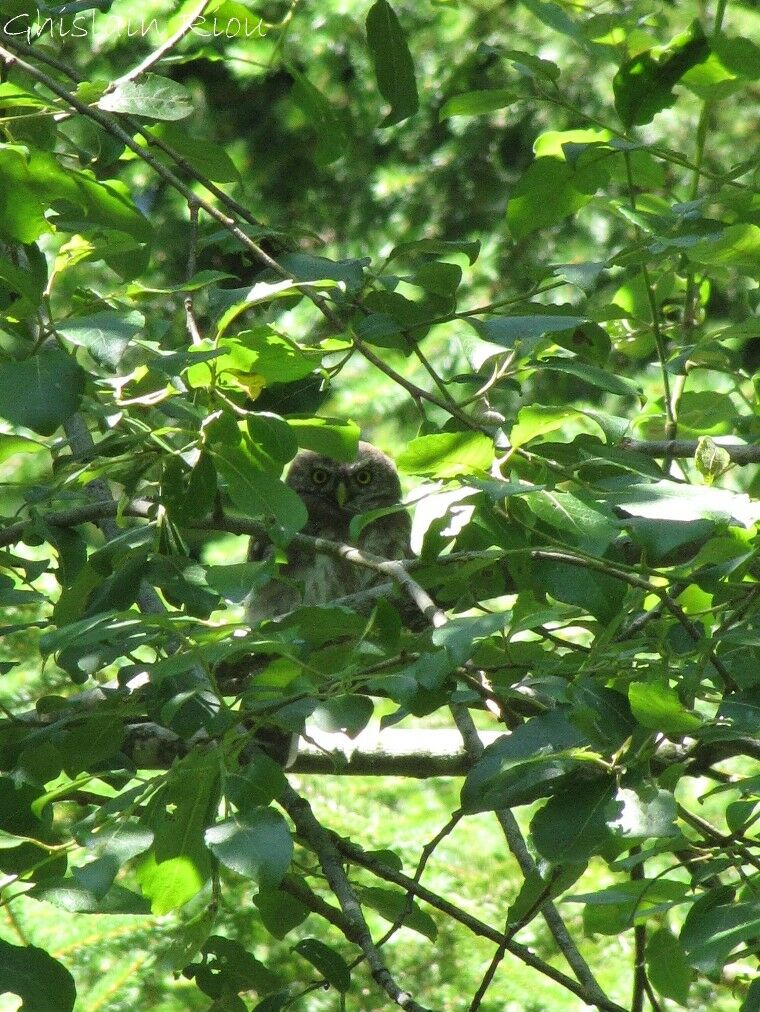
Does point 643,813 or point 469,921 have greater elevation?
point 643,813

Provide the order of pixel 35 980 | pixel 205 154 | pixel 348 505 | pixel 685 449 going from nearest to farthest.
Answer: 1. pixel 35 980
2. pixel 205 154
3. pixel 685 449
4. pixel 348 505

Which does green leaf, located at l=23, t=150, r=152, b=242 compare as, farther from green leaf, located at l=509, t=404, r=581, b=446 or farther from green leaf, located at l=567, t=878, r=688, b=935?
green leaf, located at l=567, t=878, r=688, b=935

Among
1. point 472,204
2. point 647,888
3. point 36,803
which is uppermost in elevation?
point 36,803

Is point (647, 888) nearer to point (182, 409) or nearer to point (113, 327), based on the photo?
point (182, 409)

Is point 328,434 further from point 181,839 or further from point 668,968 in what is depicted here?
point 668,968

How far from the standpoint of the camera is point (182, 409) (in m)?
1.46

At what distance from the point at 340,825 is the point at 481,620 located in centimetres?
207

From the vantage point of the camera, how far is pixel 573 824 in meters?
1.29

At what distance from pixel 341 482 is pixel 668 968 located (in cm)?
283

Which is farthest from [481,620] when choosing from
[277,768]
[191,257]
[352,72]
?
[352,72]

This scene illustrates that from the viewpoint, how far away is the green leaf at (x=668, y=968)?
1.65 m

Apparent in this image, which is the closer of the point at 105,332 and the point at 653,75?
the point at 105,332

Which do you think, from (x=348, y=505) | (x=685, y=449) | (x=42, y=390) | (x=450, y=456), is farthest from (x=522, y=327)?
(x=348, y=505)

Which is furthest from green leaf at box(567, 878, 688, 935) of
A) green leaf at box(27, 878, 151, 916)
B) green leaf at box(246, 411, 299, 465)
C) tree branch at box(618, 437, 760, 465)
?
tree branch at box(618, 437, 760, 465)
